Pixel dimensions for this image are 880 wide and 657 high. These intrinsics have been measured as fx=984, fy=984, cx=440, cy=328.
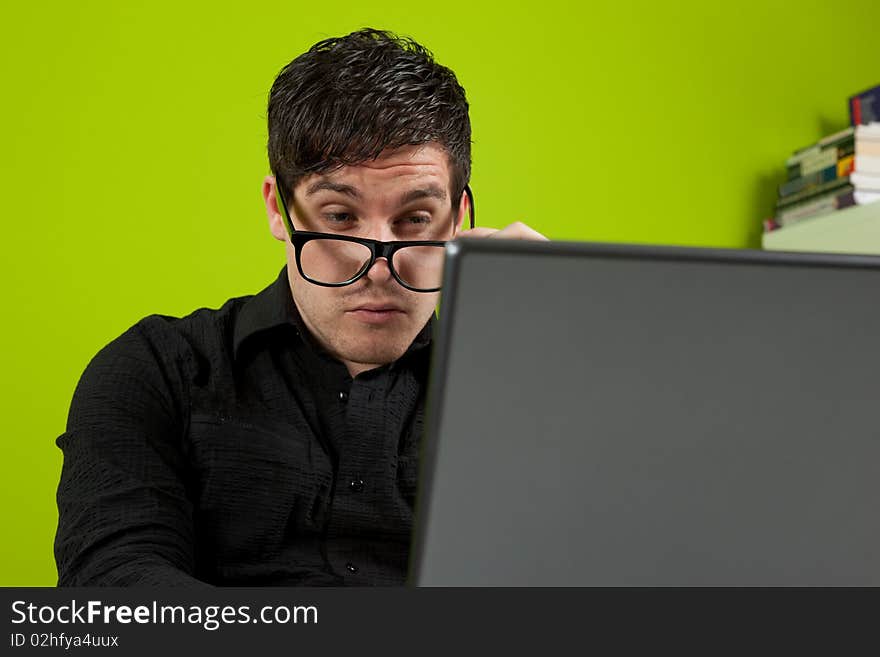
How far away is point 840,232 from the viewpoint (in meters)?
2.42

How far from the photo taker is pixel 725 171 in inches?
107

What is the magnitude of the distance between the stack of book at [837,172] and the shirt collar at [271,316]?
1.47m

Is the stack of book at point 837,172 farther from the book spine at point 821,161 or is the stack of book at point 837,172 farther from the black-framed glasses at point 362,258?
the black-framed glasses at point 362,258

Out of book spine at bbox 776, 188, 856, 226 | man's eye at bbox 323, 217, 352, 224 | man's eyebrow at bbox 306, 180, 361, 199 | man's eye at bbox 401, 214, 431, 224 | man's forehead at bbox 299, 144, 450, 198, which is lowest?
man's eye at bbox 323, 217, 352, 224

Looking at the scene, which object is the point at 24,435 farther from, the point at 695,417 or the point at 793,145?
the point at 793,145

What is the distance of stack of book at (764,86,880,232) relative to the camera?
2.35 metres

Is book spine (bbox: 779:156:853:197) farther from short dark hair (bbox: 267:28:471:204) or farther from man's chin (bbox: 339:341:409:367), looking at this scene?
man's chin (bbox: 339:341:409:367)

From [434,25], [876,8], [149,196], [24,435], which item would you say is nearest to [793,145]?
[876,8]

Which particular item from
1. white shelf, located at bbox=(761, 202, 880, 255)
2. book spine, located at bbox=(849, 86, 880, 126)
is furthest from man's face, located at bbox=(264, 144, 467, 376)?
book spine, located at bbox=(849, 86, 880, 126)

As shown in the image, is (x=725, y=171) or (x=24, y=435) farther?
(x=725, y=171)

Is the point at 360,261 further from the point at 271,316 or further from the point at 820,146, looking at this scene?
the point at 820,146

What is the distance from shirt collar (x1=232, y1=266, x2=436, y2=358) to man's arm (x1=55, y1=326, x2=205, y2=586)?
0.36 feet

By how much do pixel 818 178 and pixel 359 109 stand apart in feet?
5.49

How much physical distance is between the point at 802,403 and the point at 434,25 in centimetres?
206
